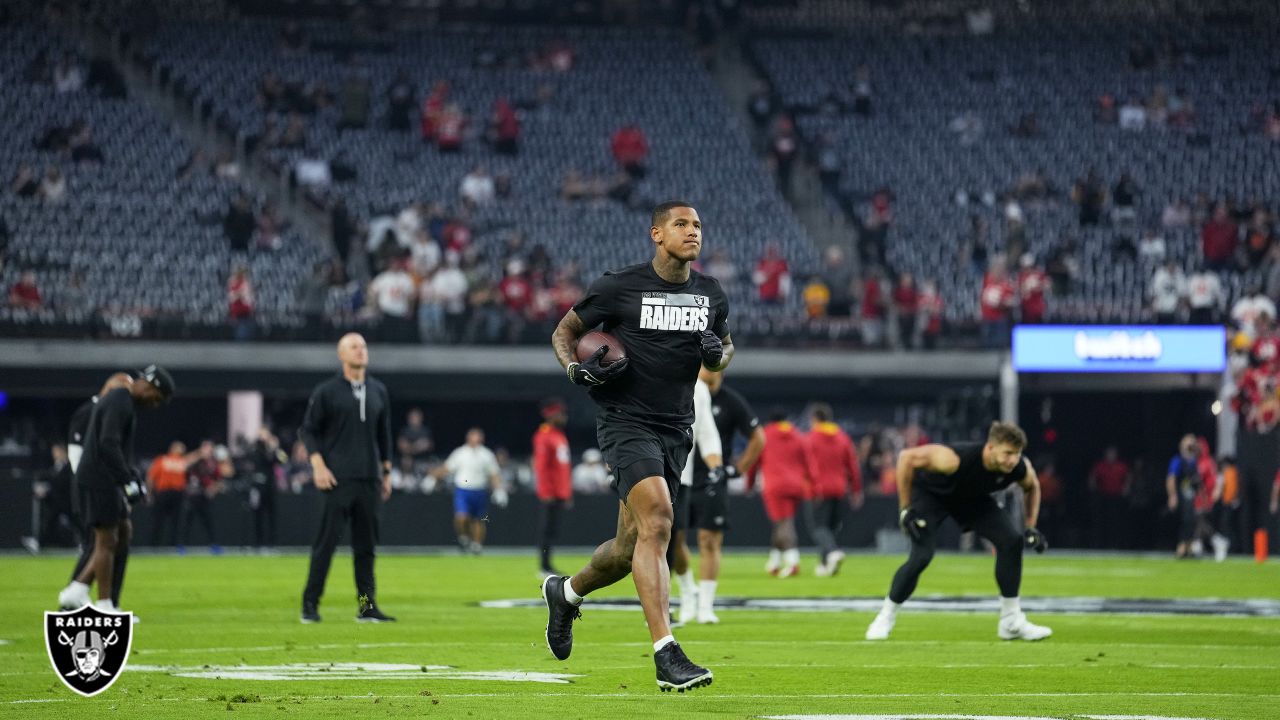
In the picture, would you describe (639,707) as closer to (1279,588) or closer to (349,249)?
(1279,588)

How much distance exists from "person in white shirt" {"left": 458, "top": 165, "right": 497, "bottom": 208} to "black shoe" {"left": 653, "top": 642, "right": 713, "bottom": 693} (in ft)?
99.3

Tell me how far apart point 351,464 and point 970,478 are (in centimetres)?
472

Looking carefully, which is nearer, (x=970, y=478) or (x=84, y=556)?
(x=970, y=478)

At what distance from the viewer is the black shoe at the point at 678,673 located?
910cm

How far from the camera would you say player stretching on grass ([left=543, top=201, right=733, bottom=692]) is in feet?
32.0

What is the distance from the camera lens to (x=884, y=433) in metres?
36.8

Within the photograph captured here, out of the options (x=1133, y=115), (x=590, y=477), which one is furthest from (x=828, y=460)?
(x=1133, y=115)

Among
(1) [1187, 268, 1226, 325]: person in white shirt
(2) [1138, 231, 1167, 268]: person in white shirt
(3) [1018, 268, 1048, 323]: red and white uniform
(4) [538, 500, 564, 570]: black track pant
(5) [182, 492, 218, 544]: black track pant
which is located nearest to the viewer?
(4) [538, 500, 564, 570]: black track pant

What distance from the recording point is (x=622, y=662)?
11914mm

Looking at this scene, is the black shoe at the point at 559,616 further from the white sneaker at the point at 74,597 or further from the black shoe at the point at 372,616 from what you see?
the white sneaker at the point at 74,597

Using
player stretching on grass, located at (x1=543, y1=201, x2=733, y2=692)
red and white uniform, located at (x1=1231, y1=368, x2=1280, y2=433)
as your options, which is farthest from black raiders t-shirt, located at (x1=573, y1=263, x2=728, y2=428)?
red and white uniform, located at (x1=1231, y1=368, x2=1280, y2=433)

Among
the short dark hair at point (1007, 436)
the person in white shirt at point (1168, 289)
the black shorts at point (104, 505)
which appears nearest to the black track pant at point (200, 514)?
the person in white shirt at point (1168, 289)

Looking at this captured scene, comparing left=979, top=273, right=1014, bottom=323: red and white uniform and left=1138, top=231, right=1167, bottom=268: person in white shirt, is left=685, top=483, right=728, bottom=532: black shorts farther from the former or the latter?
left=1138, top=231, right=1167, bottom=268: person in white shirt

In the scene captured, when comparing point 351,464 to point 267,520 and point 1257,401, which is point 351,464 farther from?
point 1257,401
